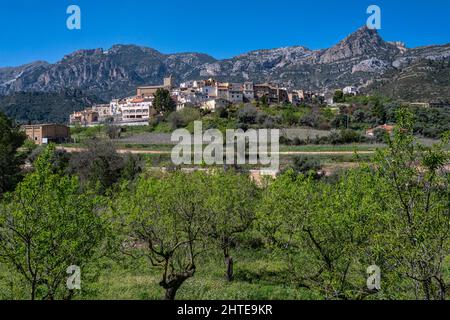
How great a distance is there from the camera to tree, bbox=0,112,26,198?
3394cm

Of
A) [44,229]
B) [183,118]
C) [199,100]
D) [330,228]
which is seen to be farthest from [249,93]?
[44,229]

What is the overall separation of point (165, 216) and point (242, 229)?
5134mm

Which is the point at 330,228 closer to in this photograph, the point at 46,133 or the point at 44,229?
the point at 44,229

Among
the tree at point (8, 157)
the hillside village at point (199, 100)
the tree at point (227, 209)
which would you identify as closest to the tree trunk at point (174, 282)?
the tree at point (227, 209)

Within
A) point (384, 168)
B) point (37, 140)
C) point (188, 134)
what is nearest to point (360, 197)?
point (384, 168)

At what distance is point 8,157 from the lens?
3456 centimetres

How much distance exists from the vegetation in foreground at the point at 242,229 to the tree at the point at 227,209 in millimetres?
57

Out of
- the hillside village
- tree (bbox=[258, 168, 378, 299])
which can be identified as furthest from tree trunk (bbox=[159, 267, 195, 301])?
the hillside village

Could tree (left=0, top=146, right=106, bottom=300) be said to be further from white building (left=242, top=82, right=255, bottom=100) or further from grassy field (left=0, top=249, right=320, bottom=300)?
white building (left=242, top=82, right=255, bottom=100)

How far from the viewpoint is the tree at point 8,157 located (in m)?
33.9

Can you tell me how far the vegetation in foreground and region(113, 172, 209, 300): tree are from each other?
4 cm
